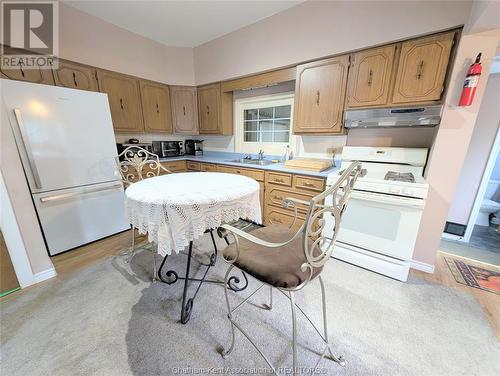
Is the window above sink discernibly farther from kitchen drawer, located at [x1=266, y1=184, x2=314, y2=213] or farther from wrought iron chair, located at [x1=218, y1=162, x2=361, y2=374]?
wrought iron chair, located at [x1=218, y1=162, x2=361, y2=374]

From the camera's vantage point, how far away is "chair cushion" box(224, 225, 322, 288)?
0.87 meters

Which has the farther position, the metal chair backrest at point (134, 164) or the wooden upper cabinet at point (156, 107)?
the wooden upper cabinet at point (156, 107)

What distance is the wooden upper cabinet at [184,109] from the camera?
3346mm

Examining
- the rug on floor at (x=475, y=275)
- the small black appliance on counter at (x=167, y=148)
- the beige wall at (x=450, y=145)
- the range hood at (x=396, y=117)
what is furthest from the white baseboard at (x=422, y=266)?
the small black appliance on counter at (x=167, y=148)

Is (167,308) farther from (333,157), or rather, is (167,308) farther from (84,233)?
(333,157)

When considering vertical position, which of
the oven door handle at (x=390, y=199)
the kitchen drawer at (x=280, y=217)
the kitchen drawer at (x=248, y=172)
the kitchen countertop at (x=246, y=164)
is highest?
the kitchen countertop at (x=246, y=164)

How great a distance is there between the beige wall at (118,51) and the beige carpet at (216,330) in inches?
104

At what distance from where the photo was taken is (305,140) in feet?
8.74

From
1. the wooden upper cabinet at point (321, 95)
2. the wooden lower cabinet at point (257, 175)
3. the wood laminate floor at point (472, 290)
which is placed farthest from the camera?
the wooden lower cabinet at point (257, 175)

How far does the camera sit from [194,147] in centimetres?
376

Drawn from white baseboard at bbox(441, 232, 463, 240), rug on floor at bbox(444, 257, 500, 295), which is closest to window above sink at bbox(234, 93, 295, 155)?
rug on floor at bbox(444, 257, 500, 295)

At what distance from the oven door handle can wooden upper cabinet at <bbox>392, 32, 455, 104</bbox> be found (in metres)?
0.89

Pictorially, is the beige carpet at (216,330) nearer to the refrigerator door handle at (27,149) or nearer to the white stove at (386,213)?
the white stove at (386,213)

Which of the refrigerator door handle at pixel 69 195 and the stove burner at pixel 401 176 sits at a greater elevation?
the stove burner at pixel 401 176
